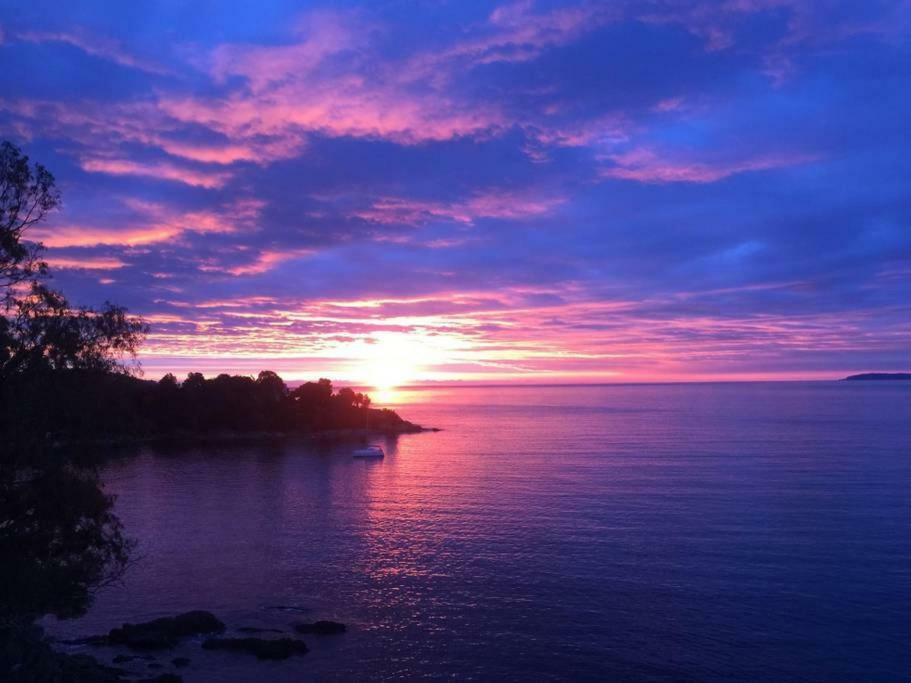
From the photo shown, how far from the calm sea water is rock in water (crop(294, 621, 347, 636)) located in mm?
848

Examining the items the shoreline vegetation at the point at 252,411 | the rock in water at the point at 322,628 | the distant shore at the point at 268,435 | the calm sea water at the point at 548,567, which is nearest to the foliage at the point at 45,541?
the calm sea water at the point at 548,567

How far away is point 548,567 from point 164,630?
22541 mm

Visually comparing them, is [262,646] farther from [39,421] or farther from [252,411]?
[252,411]

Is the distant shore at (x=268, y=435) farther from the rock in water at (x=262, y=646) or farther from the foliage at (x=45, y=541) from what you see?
the foliage at (x=45, y=541)

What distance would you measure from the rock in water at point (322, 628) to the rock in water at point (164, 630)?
389cm

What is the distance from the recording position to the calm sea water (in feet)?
101

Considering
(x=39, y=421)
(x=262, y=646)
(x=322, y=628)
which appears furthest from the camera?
(x=322, y=628)

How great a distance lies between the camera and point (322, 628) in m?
33.8

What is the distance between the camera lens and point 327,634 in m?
33.4

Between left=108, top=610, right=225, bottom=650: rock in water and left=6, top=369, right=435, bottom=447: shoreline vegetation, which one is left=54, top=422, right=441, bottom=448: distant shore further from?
left=108, top=610, right=225, bottom=650: rock in water

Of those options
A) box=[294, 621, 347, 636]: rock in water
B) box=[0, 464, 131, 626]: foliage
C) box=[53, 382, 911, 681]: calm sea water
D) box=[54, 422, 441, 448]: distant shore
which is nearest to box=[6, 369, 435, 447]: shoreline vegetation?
box=[54, 422, 441, 448]: distant shore

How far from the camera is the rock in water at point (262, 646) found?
101ft

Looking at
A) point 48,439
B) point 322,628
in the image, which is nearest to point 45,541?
point 48,439

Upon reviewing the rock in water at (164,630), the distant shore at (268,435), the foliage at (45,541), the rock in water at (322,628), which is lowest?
the rock in water at (322,628)
